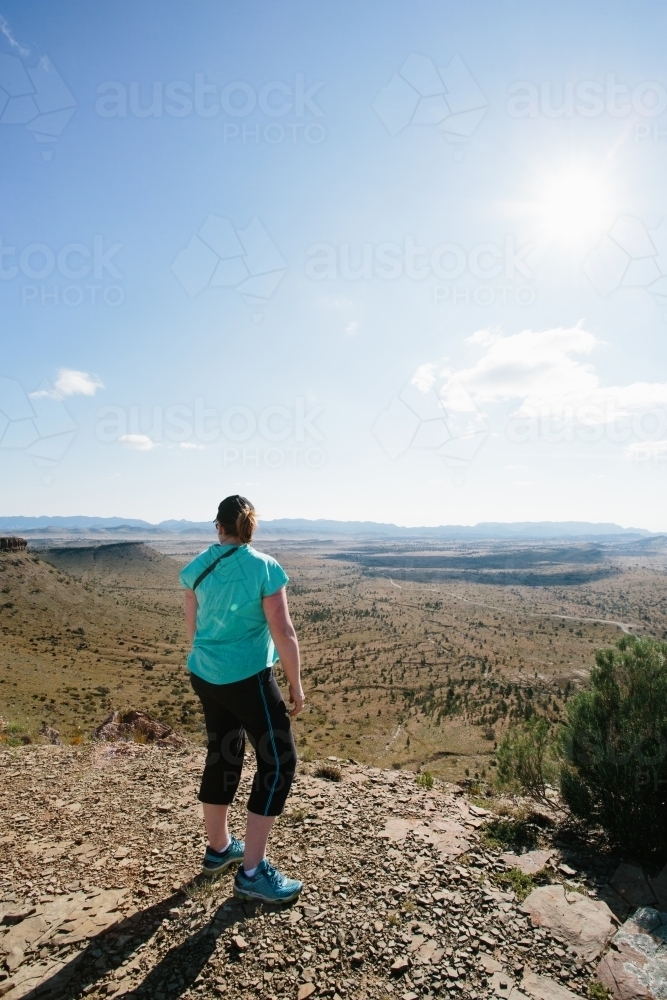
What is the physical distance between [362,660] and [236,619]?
4137 centimetres

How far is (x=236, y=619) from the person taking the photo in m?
3.43

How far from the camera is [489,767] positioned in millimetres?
17625

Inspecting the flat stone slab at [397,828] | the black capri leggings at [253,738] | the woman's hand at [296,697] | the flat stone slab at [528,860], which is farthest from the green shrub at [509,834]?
the woman's hand at [296,697]

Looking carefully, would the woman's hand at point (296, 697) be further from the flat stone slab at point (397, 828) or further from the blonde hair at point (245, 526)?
the flat stone slab at point (397, 828)

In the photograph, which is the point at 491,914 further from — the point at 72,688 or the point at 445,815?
the point at 72,688

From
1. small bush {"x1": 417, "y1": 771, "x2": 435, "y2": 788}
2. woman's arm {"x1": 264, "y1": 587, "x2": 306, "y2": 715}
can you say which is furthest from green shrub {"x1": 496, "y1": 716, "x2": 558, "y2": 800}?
woman's arm {"x1": 264, "y1": 587, "x2": 306, "y2": 715}

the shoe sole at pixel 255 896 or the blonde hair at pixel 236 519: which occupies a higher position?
the blonde hair at pixel 236 519

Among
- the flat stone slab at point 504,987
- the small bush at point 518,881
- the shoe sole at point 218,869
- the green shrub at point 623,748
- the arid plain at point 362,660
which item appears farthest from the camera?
the arid plain at point 362,660

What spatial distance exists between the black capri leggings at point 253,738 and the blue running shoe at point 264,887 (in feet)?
1.67

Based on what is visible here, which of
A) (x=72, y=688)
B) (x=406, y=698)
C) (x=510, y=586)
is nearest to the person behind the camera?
(x=72, y=688)

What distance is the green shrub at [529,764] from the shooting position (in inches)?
270

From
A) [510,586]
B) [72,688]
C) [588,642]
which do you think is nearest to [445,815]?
[72,688]

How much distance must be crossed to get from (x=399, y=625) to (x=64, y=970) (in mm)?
60623

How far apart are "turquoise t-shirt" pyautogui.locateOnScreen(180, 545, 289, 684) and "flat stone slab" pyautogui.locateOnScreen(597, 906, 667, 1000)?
9.67 feet
